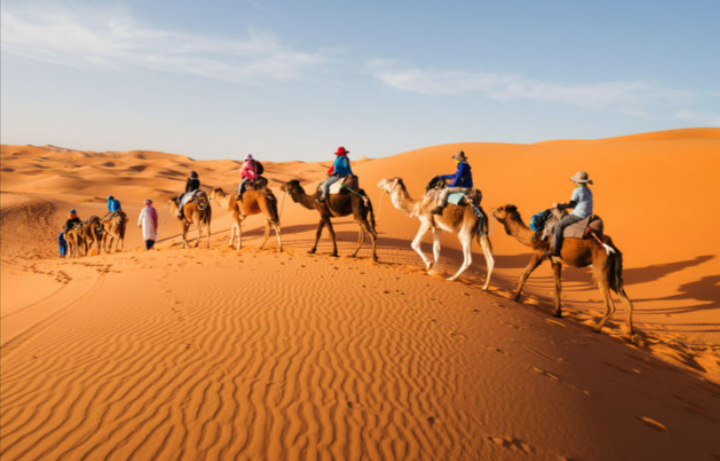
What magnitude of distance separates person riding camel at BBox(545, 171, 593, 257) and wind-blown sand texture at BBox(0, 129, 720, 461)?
1.59 metres

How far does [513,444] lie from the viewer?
3641mm

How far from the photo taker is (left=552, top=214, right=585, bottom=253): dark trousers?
7.67 meters

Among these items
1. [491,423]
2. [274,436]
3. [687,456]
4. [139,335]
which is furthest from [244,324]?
[687,456]

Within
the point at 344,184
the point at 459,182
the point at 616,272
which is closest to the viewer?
the point at 616,272

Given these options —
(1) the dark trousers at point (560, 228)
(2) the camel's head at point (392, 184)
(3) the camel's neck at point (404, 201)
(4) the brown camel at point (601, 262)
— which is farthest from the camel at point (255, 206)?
(1) the dark trousers at point (560, 228)

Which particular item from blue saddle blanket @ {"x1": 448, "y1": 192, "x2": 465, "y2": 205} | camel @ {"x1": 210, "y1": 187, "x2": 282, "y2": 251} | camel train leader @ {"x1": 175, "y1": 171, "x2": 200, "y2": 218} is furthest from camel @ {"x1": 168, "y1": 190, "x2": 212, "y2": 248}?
blue saddle blanket @ {"x1": 448, "y1": 192, "x2": 465, "y2": 205}

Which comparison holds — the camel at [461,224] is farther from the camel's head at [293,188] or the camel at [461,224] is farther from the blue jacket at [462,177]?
the camel's head at [293,188]

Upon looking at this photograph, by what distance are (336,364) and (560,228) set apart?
17.8 feet

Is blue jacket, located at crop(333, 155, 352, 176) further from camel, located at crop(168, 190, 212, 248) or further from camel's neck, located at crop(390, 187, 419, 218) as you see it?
camel, located at crop(168, 190, 212, 248)

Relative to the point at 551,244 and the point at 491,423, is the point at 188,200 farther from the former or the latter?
the point at 491,423

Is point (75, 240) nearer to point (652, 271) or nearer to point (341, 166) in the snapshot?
point (341, 166)

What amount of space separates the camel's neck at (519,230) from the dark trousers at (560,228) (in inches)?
33.4

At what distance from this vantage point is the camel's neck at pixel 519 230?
29.0ft

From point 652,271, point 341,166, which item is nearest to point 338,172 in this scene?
point 341,166
